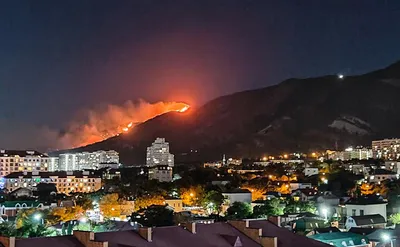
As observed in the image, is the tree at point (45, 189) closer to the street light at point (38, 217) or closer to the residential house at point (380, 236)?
the street light at point (38, 217)

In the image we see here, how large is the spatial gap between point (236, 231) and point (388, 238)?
586 inches

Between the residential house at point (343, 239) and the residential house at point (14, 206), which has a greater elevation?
the residential house at point (343, 239)

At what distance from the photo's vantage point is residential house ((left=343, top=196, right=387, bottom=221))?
43.1m

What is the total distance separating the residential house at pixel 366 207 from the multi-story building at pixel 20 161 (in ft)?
260

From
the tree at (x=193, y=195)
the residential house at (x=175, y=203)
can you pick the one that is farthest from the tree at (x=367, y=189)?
the residential house at (x=175, y=203)

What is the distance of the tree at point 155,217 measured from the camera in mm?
35938

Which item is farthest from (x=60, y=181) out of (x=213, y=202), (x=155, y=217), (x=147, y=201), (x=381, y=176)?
(x=155, y=217)

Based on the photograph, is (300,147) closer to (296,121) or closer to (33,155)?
(296,121)

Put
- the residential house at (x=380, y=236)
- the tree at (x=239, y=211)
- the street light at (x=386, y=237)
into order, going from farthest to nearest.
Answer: the tree at (x=239, y=211) < the street light at (x=386, y=237) < the residential house at (x=380, y=236)

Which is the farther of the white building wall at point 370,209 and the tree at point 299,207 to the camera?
the tree at point 299,207

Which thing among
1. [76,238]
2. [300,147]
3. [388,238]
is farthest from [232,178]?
[300,147]

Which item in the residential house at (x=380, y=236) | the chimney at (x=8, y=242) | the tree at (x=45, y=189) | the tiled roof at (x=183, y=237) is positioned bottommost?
the residential house at (x=380, y=236)

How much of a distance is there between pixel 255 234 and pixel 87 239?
15.5ft

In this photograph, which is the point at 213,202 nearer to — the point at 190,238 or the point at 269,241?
the point at 269,241
